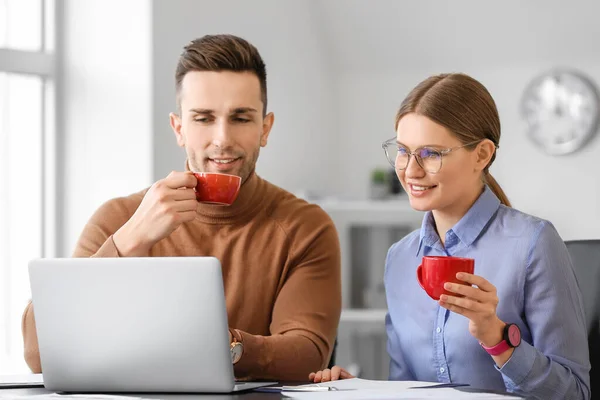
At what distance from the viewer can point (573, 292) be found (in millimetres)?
1737

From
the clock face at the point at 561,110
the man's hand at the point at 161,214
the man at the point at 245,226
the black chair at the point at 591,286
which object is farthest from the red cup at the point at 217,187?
the clock face at the point at 561,110

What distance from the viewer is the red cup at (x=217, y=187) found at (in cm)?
186

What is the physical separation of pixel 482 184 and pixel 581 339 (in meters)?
0.37

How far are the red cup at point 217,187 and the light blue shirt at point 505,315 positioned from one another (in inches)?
16.1

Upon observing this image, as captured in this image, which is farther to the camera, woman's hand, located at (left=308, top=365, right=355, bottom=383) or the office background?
the office background

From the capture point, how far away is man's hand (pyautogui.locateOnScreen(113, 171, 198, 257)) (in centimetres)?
187

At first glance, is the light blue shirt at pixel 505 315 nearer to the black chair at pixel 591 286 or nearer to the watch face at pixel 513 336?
the watch face at pixel 513 336

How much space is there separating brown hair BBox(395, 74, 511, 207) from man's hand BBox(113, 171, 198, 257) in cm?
45

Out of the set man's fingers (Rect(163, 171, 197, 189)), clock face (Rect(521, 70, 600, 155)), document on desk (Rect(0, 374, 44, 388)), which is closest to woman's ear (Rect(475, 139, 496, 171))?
man's fingers (Rect(163, 171, 197, 189))

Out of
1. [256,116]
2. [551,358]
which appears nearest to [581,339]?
[551,358]

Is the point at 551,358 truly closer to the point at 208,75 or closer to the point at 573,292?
the point at 573,292

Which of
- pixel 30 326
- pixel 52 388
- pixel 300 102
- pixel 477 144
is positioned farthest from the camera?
pixel 300 102

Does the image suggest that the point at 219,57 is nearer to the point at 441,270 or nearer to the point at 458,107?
the point at 458,107

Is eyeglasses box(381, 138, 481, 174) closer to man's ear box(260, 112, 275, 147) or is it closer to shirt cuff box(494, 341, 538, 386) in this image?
shirt cuff box(494, 341, 538, 386)
